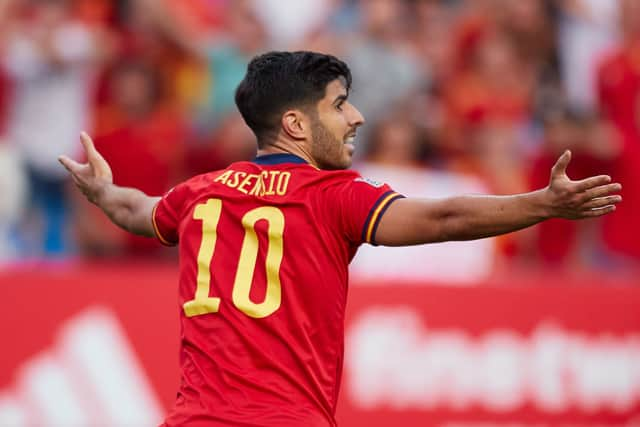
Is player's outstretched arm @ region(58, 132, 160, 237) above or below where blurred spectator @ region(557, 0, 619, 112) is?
below

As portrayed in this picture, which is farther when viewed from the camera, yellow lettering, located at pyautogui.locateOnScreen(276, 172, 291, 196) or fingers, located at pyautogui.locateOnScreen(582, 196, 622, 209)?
yellow lettering, located at pyautogui.locateOnScreen(276, 172, 291, 196)

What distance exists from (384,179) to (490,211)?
16.8 feet

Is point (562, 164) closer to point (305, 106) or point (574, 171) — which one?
point (305, 106)

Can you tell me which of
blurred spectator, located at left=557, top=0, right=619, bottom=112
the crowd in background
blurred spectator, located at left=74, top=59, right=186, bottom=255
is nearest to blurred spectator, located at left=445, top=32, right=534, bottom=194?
the crowd in background

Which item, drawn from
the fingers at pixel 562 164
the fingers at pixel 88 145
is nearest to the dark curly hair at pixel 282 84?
the fingers at pixel 88 145

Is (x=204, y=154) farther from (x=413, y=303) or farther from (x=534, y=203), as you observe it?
(x=534, y=203)

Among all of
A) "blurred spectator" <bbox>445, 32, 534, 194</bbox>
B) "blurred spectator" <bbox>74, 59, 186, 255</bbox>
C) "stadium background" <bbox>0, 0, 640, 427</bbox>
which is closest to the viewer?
"stadium background" <bbox>0, 0, 640, 427</bbox>

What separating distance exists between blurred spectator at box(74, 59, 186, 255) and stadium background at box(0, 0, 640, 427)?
18 millimetres

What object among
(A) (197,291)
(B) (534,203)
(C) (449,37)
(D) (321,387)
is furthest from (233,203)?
(C) (449,37)

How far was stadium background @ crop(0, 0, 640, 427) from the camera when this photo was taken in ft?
27.3

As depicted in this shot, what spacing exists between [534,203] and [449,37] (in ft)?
22.9

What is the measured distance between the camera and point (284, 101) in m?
4.76

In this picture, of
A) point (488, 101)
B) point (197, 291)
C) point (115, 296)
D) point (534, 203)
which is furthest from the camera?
point (488, 101)

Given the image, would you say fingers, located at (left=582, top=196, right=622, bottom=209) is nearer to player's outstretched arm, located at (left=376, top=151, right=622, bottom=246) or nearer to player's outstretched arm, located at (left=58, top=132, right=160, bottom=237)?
player's outstretched arm, located at (left=376, top=151, right=622, bottom=246)
